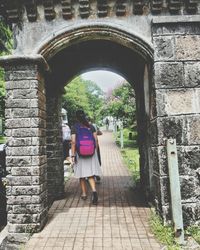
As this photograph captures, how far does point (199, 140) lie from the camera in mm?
5270

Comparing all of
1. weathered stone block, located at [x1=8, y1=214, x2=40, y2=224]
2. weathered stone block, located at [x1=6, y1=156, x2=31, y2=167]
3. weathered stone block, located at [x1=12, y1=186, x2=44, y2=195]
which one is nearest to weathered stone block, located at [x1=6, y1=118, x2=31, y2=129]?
weathered stone block, located at [x1=6, y1=156, x2=31, y2=167]

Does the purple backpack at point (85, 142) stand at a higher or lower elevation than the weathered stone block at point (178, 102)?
lower

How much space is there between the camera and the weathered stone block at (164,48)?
17.7 feet

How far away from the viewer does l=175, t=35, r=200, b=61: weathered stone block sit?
17.6 feet

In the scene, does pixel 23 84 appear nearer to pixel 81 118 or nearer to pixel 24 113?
pixel 24 113

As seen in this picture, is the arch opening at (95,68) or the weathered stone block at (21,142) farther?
the arch opening at (95,68)

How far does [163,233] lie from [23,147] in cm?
242

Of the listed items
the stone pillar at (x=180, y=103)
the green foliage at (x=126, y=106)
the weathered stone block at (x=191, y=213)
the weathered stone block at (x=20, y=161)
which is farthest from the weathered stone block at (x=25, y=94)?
the green foliage at (x=126, y=106)

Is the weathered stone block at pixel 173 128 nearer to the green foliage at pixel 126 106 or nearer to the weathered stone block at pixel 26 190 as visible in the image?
the weathered stone block at pixel 26 190

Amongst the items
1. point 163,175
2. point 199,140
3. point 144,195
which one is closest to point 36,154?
point 163,175

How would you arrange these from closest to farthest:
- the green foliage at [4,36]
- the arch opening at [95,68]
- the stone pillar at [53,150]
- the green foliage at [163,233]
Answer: the green foliage at [163,233], the green foliage at [4,36], the arch opening at [95,68], the stone pillar at [53,150]

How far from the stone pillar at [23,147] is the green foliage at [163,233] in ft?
5.68

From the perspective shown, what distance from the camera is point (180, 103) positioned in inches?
209

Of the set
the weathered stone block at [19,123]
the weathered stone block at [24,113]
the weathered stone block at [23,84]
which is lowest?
the weathered stone block at [19,123]
